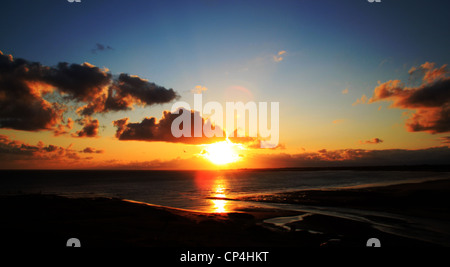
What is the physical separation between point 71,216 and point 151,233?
37.0 ft

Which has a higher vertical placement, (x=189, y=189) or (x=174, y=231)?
(x=174, y=231)

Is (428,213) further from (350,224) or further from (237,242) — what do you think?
(237,242)

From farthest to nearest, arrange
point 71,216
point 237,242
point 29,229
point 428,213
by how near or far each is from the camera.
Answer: point 428,213 → point 71,216 → point 29,229 → point 237,242

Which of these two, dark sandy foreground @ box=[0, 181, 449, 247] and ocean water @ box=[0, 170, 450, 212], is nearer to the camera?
dark sandy foreground @ box=[0, 181, 449, 247]

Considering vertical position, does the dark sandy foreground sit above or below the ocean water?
above

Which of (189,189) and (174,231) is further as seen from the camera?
(189,189)

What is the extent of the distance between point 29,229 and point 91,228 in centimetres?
419

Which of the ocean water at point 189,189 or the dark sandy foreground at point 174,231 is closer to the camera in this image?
the dark sandy foreground at point 174,231

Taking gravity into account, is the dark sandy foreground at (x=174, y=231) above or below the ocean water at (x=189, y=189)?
above

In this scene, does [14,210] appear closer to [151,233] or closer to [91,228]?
[91,228]
